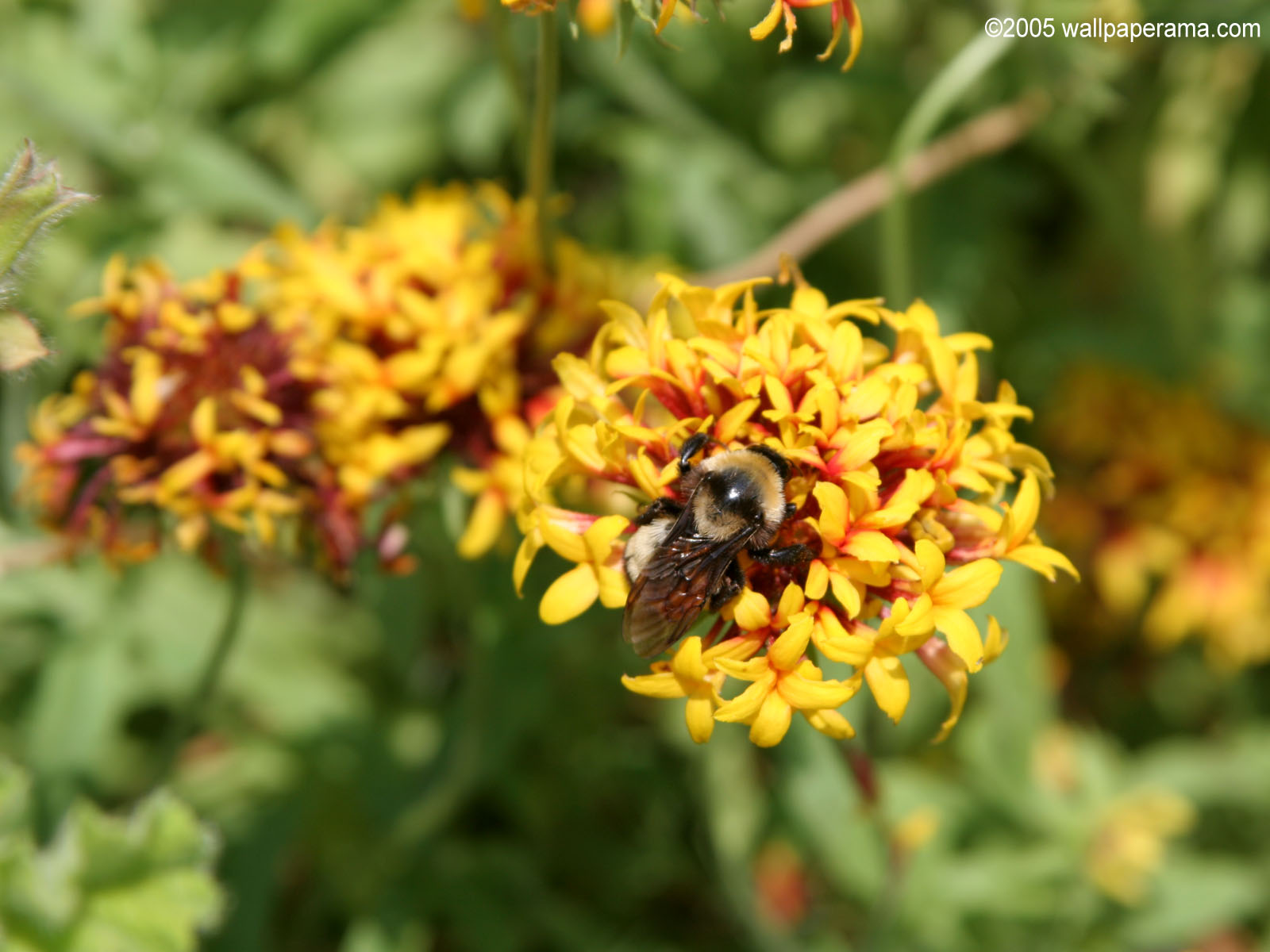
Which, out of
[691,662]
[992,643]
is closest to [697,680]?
[691,662]

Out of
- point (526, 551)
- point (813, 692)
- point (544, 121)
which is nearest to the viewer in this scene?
point (813, 692)

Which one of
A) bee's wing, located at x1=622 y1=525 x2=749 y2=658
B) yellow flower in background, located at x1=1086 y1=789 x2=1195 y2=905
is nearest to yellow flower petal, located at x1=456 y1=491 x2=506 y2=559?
bee's wing, located at x1=622 y1=525 x2=749 y2=658

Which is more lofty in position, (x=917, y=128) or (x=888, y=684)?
(x=917, y=128)

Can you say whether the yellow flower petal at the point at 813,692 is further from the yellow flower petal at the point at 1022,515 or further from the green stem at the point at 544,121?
the green stem at the point at 544,121

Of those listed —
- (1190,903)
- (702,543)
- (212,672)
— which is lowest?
(1190,903)

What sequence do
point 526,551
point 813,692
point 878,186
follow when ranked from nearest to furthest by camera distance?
point 813,692, point 526,551, point 878,186

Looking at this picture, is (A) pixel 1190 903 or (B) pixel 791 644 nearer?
(B) pixel 791 644

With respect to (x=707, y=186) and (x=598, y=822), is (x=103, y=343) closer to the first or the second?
(x=707, y=186)

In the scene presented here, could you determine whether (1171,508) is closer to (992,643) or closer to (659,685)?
(992,643)
